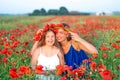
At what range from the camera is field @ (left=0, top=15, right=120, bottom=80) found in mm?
3245

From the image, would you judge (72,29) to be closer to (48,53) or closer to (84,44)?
(84,44)

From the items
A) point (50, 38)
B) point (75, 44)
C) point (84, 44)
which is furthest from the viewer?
point (75, 44)

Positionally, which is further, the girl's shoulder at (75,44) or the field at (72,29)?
the girl's shoulder at (75,44)

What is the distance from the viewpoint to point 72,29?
4.35 meters

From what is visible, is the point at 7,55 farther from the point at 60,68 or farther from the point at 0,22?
the point at 0,22

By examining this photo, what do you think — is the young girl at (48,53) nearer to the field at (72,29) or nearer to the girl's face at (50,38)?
the girl's face at (50,38)

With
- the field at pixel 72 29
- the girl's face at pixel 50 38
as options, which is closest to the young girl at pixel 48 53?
the girl's face at pixel 50 38

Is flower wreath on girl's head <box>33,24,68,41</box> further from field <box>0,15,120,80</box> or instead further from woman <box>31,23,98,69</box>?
field <box>0,15,120,80</box>

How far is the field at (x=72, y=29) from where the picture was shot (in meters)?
3.25

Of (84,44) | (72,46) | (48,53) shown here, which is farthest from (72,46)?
(48,53)

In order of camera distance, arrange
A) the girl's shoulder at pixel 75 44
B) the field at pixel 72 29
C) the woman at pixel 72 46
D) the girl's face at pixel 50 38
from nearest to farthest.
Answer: the field at pixel 72 29
the girl's face at pixel 50 38
the woman at pixel 72 46
the girl's shoulder at pixel 75 44

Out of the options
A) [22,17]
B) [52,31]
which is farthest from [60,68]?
[22,17]

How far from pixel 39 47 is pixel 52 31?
20cm

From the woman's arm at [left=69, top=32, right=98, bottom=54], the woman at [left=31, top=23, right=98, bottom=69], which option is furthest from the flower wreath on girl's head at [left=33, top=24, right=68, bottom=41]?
the woman's arm at [left=69, top=32, right=98, bottom=54]
